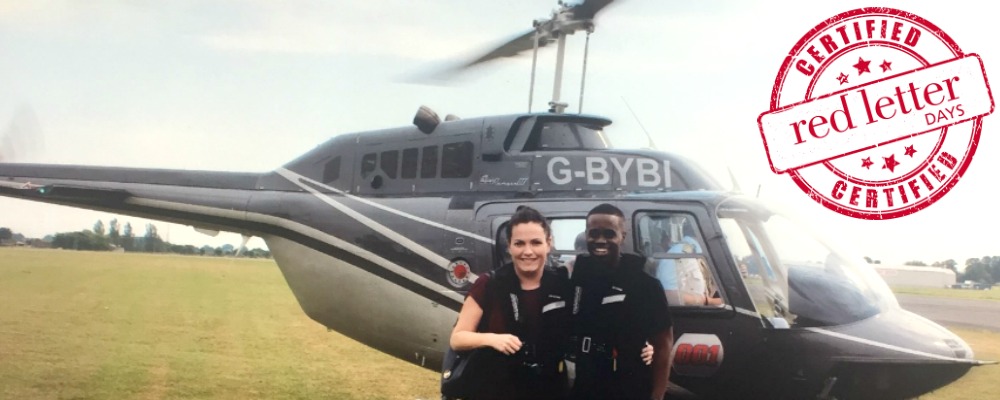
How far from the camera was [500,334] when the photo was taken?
12.7 feet

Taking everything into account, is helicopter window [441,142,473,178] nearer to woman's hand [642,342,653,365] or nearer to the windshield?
the windshield

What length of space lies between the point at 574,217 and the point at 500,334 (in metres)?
2.72

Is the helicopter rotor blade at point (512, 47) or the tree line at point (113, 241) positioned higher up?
the helicopter rotor blade at point (512, 47)

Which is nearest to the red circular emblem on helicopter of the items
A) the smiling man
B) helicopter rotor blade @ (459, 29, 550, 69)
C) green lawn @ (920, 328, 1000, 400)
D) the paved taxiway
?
helicopter rotor blade @ (459, 29, 550, 69)

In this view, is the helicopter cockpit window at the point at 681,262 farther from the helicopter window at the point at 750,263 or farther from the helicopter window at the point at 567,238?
the helicopter window at the point at 567,238

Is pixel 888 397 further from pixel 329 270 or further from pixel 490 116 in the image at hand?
pixel 329 270

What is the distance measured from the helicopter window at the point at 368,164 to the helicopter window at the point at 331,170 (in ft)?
0.88

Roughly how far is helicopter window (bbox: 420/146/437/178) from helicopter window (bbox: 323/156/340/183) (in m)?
0.88

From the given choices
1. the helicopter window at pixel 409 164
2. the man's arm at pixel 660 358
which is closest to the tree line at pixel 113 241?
the helicopter window at pixel 409 164

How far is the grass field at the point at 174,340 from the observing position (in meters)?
9.12

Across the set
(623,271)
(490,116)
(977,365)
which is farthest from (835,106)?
(623,271)

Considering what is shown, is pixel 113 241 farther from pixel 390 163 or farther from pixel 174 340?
pixel 390 163

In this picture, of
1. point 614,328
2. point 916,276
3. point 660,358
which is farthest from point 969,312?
point 614,328

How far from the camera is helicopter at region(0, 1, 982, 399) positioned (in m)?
5.79
